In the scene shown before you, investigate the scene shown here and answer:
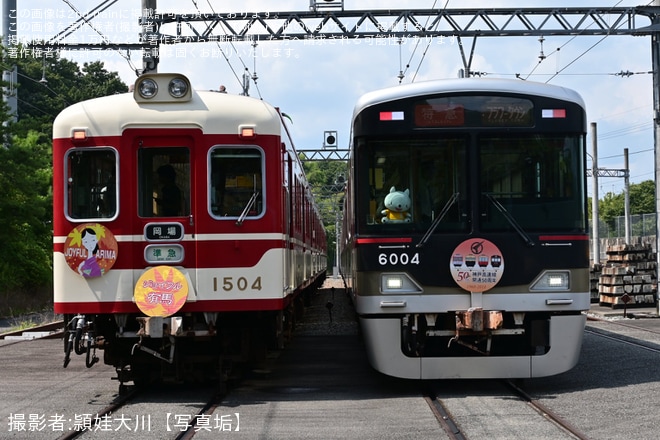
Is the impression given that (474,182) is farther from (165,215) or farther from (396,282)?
(165,215)

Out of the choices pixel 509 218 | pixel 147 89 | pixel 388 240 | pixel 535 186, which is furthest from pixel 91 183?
pixel 535 186

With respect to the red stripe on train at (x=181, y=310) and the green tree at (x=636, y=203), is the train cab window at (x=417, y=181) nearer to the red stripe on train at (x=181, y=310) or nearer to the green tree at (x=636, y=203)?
the red stripe on train at (x=181, y=310)

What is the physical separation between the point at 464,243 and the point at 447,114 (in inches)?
49.7

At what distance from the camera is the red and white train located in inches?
345

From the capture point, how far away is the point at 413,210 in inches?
347

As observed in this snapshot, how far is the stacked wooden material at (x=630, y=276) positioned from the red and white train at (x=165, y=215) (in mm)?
16296

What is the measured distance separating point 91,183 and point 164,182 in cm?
70

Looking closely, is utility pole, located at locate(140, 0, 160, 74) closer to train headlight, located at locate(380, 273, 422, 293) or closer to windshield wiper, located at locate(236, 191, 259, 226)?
windshield wiper, located at locate(236, 191, 259, 226)

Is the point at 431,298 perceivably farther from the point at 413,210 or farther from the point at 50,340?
the point at 50,340

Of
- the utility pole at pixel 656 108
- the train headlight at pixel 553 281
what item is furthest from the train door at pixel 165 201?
the utility pole at pixel 656 108

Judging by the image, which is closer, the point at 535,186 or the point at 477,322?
the point at 477,322

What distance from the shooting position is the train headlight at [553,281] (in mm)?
8766

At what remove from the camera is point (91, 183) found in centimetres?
894

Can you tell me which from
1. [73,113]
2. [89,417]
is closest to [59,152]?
[73,113]
